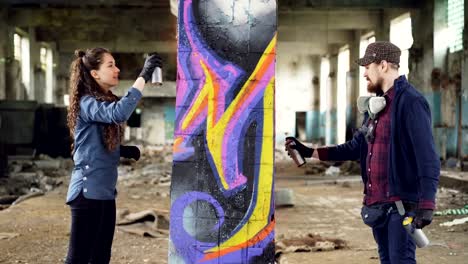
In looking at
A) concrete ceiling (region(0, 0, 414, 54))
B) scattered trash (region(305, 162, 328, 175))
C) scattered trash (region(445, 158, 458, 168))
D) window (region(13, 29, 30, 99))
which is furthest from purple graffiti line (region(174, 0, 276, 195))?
window (region(13, 29, 30, 99))

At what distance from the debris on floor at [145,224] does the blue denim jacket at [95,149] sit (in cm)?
391

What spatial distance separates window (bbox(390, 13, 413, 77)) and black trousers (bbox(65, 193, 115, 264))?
60.0 feet

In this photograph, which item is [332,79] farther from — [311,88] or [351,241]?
[351,241]

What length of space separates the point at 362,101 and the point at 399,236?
31.6 inches

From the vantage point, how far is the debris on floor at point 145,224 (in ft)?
23.6

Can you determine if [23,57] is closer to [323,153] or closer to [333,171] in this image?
[333,171]

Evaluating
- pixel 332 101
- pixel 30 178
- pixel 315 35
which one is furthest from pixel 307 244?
pixel 332 101

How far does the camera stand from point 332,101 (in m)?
30.4

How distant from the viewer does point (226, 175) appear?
388 centimetres

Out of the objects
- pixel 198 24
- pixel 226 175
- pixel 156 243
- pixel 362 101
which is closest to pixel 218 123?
pixel 226 175

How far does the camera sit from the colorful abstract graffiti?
152 inches

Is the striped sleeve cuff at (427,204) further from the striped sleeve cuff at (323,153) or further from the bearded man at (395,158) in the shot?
the striped sleeve cuff at (323,153)

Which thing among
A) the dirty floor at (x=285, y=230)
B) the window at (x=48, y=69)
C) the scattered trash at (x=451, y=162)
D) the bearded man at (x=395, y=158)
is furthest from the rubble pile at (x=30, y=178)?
the window at (x=48, y=69)

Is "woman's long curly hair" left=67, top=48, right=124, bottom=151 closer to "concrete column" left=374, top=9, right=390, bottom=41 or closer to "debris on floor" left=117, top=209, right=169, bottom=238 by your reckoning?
"debris on floor" left=117, top=209, right=169, bottom=238
